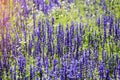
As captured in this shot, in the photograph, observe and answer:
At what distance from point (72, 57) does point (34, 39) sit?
1.08 metres

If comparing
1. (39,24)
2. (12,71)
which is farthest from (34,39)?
(12,71)

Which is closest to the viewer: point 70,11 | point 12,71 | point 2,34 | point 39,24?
point 12,71

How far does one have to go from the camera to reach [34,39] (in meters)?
8.64

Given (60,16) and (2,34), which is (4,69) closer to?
(2,34)

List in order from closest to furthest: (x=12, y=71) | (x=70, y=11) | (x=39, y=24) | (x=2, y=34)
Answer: (x=12, y=71)
(x=2, y=34)
(x=39, y=24)
(x=70, y=11)

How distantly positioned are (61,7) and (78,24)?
119 cm

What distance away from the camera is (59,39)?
8531mm

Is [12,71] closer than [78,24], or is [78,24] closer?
[12,71]

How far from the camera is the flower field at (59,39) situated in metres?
7.63

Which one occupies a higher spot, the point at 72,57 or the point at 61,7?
the point at 61,7

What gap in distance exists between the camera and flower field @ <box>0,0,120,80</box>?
301 inches

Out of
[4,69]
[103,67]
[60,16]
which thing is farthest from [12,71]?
[60,16]

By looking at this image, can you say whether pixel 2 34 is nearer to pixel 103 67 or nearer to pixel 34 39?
pixel 34 39

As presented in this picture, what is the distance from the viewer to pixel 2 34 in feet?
28.3
